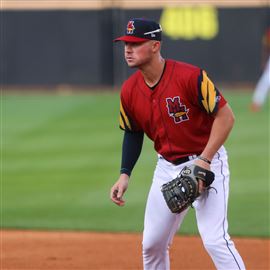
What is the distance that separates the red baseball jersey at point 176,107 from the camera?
4.91 meters

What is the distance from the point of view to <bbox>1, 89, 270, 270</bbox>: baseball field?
23.5ft

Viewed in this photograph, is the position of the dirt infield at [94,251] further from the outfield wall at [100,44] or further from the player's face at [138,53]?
the outfield wall at [100,44]

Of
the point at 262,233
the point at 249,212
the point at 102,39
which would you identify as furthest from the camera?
the point at 102,39

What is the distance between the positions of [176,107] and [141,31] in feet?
1.75

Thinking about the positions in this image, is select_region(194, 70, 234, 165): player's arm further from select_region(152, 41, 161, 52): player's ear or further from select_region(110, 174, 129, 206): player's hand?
select_region(110, 174, 129, 206): player's hand

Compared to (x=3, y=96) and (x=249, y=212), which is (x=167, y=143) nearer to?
(x=249, y=212)

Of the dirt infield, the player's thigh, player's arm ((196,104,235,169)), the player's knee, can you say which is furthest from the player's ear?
the dirt infield

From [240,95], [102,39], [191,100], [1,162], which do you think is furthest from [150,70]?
[102,39]

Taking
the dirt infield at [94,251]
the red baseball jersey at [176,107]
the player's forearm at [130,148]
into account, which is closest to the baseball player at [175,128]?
the red baseball jersey at [176,107]

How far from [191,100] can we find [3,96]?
659 inches

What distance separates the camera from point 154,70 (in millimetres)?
5074

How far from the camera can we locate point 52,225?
8.50m

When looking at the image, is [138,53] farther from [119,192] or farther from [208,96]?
[119,192]

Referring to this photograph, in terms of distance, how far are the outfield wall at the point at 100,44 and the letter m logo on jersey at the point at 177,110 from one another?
17.4 metres
